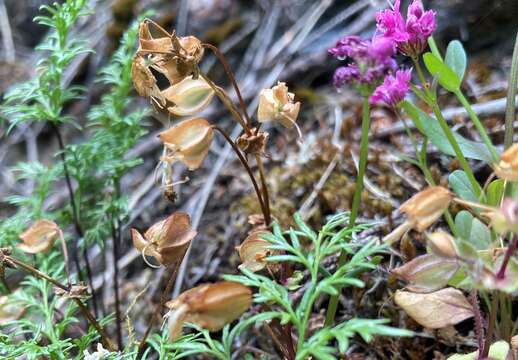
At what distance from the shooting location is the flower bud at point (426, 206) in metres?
0.90

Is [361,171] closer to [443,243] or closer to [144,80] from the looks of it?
[443,243]

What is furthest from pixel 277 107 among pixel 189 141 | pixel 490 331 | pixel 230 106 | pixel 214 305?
pixel 490 331

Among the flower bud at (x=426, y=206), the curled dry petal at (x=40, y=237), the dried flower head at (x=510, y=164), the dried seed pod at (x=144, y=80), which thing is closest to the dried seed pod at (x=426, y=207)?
the flower bud at (x=426, y=206)

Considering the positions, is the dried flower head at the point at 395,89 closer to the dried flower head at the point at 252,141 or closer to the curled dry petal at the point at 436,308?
the dried flower head at the point at 252,141

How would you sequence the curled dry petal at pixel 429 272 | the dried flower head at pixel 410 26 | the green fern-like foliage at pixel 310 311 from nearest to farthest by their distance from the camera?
the green fern-like foliage at pixel 310 311
the curled dry petal at pixel 429 272
the dried flower head at pixel 410 26

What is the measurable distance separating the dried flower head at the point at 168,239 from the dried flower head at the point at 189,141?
0.12 meters

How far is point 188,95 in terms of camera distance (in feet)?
3.73

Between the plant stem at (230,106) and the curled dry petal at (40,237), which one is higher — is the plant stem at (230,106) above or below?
above

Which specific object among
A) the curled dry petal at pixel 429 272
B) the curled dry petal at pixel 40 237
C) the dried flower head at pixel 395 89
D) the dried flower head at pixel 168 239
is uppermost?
the dried flower head at pixel 395 89

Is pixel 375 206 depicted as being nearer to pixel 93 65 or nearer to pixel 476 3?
pixel 476 3

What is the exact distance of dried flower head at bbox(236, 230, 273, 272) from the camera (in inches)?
43.9

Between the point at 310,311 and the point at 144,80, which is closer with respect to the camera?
the point at 310,311

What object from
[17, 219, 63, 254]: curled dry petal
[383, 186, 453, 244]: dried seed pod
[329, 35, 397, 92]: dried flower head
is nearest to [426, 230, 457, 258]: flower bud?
[383, 186, 453, 244]: dried seed pod

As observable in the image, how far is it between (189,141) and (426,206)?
44 cm
